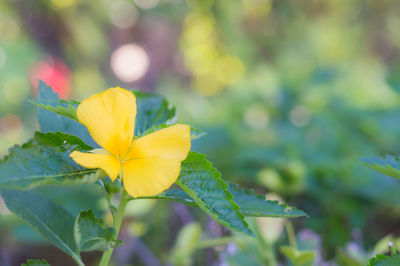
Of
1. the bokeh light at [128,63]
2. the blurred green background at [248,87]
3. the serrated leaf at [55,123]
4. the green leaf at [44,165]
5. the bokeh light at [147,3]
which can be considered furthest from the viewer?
the bokeh light at [147,3]

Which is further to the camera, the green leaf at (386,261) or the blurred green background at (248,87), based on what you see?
the blurred green background at (248,87)

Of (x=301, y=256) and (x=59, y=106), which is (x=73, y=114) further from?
(x=301, y=256)

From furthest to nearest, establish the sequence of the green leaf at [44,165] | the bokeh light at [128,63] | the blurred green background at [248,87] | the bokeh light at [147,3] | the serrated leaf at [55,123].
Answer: the bokeh light at [147,3]
the bokeh light at [128,63]
the blurred green background at [248,87]
the serrated leaf at [55,123]
the green leaf at [44,165]

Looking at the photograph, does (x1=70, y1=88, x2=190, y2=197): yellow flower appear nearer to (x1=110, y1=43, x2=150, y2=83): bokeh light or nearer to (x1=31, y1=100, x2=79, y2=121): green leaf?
(x1=31, y1=100, x2=79, y2=121): green leaf

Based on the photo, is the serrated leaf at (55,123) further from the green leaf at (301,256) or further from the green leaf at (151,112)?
the green leaf at (301,256)

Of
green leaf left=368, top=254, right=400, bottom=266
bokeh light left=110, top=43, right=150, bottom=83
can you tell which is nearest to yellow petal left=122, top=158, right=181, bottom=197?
green leaf left=368, top=254, right=400, bottom=266

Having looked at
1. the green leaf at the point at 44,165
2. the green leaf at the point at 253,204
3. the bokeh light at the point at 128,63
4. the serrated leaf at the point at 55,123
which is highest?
the bokeh light at the point at 128,63

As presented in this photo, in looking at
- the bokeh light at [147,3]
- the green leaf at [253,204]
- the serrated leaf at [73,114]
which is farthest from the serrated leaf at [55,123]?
the bokeh light at [147,3]
